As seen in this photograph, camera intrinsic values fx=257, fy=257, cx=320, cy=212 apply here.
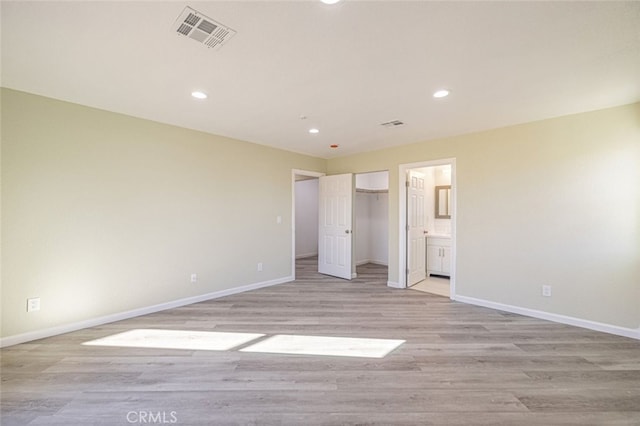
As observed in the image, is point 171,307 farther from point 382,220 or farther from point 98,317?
point 382,220

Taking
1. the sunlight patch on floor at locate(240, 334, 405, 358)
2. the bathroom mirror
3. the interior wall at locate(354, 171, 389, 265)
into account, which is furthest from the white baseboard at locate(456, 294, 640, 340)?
the interior wall at locate(354, 171, 389, 265)

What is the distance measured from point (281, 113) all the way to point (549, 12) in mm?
2422

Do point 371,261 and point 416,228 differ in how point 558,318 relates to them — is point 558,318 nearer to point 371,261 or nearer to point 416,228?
point 416,228

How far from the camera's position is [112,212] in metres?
3.09

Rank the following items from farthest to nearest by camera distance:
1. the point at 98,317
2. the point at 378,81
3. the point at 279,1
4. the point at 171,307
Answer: the point at 171,307
the point at 98,317
the point at 378,81
the point at 279,1

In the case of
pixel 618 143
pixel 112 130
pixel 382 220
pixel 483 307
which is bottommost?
pixel 483 307

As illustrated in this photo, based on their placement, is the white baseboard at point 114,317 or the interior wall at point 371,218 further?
the interior wall at point 371,218

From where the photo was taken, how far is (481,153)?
3.73 meters

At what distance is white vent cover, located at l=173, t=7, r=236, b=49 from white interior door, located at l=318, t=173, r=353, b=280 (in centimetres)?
369

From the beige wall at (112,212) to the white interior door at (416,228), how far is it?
2.74 m

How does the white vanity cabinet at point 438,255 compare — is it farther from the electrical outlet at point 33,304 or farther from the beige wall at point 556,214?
the electrical outlet at point 33,304

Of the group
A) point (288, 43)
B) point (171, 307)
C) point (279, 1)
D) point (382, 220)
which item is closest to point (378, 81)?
point (288, 43)

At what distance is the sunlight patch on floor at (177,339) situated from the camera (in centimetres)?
253

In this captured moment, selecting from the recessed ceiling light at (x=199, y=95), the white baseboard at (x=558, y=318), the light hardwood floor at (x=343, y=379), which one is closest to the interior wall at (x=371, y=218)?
the white baseboard at (x=558, y=318)
